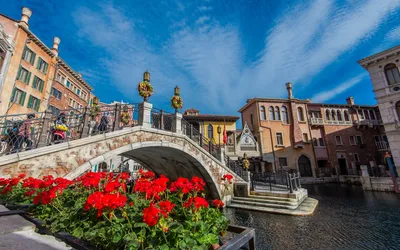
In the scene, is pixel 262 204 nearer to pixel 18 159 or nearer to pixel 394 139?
pixel 18 159

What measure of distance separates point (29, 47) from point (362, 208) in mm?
32621

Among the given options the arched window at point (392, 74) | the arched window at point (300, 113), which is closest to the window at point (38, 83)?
the arched window at point (300, 113)

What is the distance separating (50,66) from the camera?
23359mm

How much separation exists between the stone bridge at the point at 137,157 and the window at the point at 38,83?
18.2m

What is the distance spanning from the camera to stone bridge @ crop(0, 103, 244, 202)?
497 cm

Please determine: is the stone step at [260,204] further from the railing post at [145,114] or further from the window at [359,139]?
the window at [359,139]

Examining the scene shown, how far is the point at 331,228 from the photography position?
6867mm

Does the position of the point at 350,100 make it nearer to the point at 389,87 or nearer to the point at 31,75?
the point at 389,87

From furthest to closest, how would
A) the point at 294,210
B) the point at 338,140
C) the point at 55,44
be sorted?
1. the point at 338,140
2. the point at 55,44
3. the point at 294,210

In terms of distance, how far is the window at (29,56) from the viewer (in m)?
19.6

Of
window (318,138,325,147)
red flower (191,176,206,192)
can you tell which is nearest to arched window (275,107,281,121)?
window (318,138,325,147)

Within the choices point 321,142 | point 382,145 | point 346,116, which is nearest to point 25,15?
point 321,142

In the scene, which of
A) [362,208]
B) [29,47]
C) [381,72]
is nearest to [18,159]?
[362,208]

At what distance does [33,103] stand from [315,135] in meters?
37.9
